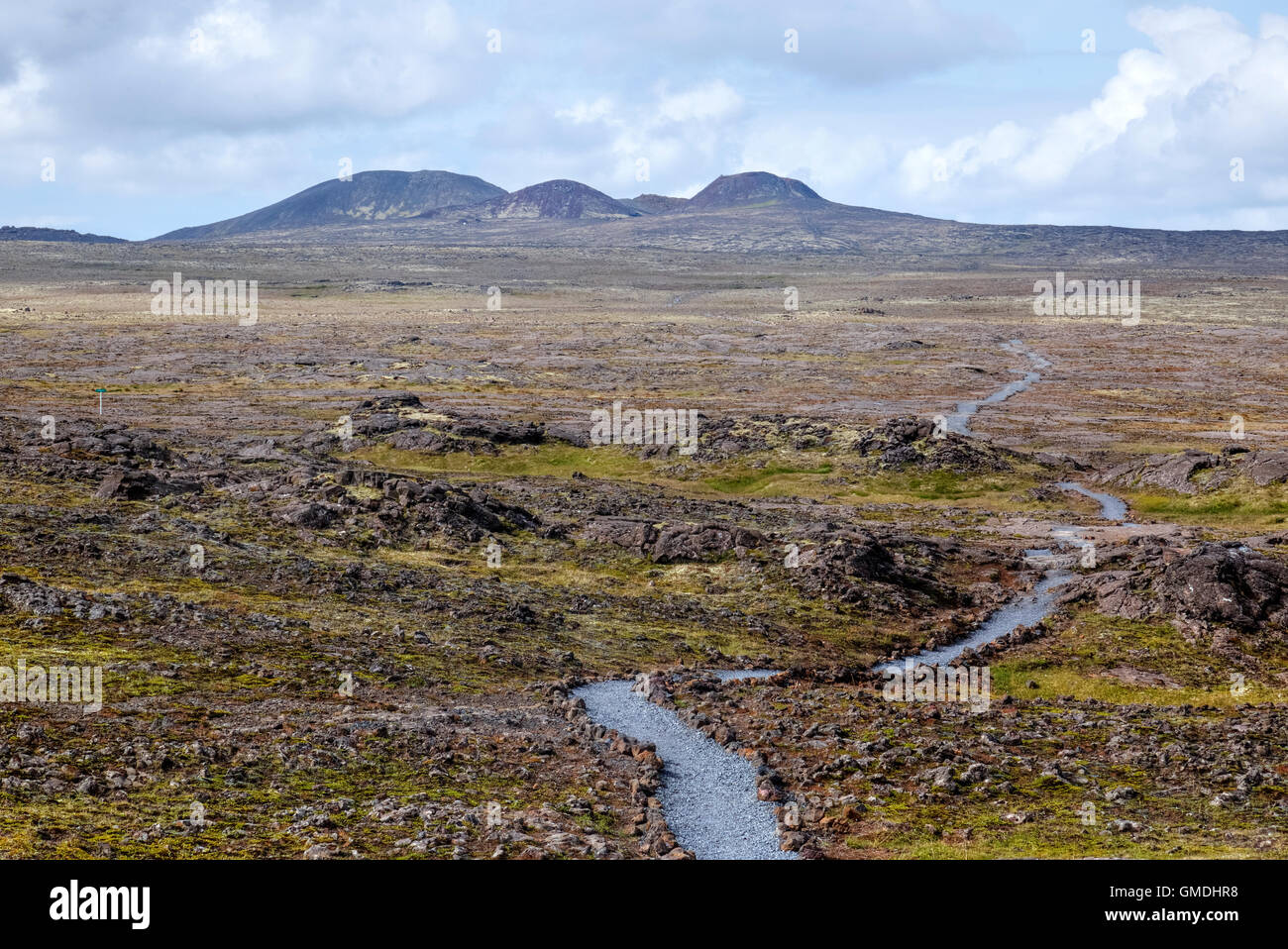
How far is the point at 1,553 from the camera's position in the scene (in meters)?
45.8

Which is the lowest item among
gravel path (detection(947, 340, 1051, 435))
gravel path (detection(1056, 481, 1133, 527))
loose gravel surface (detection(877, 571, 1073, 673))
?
loose gravel surface (detection(877, 571, 1073, 673))

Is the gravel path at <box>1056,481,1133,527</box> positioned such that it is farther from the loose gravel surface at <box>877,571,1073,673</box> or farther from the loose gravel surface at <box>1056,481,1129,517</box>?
the loose gravel surface at <box>877,571,1073,673</box>

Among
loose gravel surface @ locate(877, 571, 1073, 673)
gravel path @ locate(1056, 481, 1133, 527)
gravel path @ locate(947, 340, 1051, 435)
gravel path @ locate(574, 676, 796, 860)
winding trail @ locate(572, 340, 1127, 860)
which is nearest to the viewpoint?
gravel path @ locate(574, 676, 796, 860)

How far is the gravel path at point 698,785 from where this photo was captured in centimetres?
2620

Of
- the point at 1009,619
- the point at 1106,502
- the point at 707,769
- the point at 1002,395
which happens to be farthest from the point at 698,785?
the point at 1002,395

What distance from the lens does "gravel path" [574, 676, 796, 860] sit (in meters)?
26.2

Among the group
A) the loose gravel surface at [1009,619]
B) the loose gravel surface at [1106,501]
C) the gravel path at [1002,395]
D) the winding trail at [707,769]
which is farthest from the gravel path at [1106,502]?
the winding trail at [707,769]

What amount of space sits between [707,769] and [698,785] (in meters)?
1.44

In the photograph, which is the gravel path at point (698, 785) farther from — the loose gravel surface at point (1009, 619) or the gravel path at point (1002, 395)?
the gravel path at point (1002, 395)

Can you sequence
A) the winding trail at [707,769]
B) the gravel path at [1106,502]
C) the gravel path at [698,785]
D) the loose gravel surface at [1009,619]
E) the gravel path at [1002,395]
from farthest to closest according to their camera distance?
the gravel path at [1002,395] < the gravel path at [1106,502] < the loose gravel surface at [1009,619] < the winding trail at [707,769] < the gravel path at [698,785]

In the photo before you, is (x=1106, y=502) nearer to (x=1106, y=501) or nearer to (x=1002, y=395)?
(x=1106, y=501)

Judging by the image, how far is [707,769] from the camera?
1270 inches

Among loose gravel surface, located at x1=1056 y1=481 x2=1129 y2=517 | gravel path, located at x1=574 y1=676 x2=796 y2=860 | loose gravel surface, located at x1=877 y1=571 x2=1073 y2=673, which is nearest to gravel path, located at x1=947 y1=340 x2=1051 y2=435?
loose gravel surface, located at x1=1056 y1=481 x2=1129 y2=517

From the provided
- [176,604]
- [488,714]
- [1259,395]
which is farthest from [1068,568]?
[1259,395]
